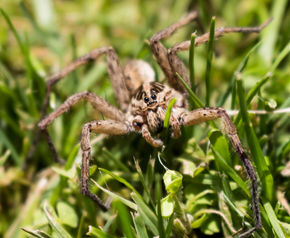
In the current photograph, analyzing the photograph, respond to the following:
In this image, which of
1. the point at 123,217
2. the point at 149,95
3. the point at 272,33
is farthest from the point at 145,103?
the point at 272,33

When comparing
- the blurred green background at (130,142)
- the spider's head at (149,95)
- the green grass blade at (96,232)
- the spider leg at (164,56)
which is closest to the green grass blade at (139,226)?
the blurred green background at (130,142)

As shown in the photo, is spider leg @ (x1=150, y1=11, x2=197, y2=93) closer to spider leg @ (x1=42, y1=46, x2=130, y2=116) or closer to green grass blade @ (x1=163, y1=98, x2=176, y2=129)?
spider leg @ (x1=42, y1=46, x2=130, y2=116)

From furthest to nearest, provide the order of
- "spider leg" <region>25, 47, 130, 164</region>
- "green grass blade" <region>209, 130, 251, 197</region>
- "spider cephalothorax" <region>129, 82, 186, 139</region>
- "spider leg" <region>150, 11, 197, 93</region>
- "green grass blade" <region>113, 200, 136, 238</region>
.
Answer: "spider leg" <region>25, 47, 130, 164</region>, "spider leg" <region>150, 11, 197, 93</region>, "spider cephalothorax" <region>129, 82, 186, 139</region>, "green grass blade" <region>209, 130, 251, 197</region>, "green grass blade" <region>113, 200, 136, 238</region>

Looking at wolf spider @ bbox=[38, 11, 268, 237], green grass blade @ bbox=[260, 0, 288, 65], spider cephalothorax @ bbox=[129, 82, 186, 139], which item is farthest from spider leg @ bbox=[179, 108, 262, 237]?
green grass blade @ bbox=[260, 0, 288, 65]

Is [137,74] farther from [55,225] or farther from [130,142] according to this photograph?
[55,225]

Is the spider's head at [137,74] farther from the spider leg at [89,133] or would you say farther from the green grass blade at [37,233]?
the green grass blade at [37,233]
